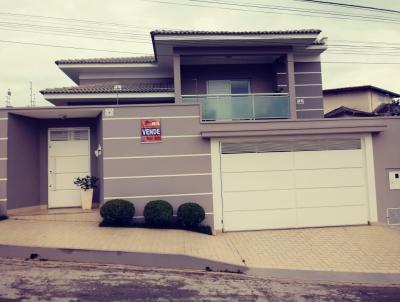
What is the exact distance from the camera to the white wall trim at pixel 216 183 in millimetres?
10906

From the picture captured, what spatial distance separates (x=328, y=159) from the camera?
11367 millimetres

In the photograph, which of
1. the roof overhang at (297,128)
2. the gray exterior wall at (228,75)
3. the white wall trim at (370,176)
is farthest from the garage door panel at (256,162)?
the gray exterior wall at (228,75)

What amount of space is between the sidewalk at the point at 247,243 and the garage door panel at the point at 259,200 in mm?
825

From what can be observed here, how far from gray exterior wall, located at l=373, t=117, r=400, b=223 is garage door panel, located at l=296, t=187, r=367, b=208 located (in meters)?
0.60

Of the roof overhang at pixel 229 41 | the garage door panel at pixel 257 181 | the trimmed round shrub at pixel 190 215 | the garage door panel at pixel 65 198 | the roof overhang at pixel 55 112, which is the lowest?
the trimmed round shrub at pixel 190 215

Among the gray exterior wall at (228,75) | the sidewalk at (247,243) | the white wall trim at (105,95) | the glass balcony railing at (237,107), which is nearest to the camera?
the sidewalk at (247,243)

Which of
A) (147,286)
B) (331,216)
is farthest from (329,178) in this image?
(147,286)

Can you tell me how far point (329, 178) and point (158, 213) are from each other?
18.8 ft

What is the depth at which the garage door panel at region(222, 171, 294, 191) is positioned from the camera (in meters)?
Result: 11.0

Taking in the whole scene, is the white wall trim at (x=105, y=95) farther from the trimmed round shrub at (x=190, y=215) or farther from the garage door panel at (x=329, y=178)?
the garage door panel at (x=329, y=178)

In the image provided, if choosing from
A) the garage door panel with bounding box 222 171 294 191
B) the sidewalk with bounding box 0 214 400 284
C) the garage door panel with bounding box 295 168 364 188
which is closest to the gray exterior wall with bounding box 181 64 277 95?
the garage door panel with bounding box 295 168 364 188

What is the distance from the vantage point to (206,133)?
10891 millimetres

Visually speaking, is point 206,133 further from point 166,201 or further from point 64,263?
point 64,263

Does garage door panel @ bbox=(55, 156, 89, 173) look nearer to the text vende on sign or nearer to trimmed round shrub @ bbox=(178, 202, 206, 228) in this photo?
the text vende on sign
